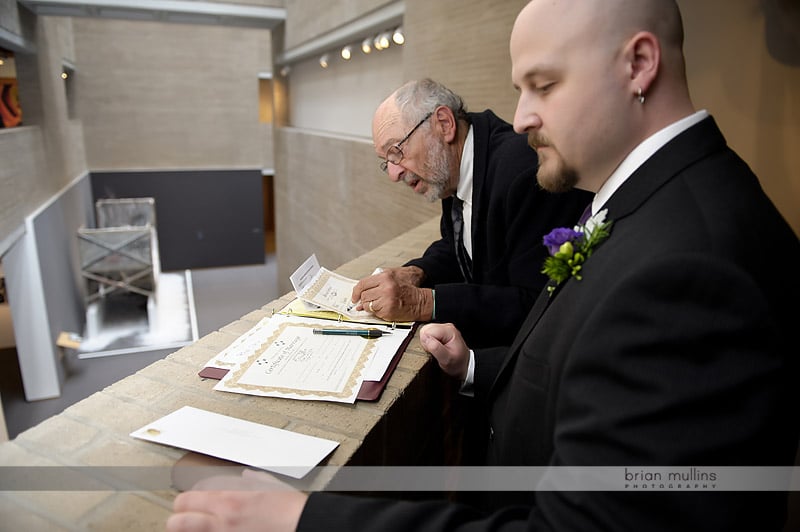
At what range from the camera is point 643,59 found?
32.4 inches

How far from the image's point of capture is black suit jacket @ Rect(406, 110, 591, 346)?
173 cm

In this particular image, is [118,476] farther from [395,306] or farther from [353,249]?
[353,249]

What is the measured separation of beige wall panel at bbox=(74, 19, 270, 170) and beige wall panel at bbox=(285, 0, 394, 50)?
4.72 meters

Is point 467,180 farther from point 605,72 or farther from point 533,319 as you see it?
point 605,72

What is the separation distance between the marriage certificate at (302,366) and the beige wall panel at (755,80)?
77.2 inches

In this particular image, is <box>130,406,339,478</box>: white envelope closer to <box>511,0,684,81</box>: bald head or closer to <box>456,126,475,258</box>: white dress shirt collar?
<box>511,0,684,81</box>: bald head

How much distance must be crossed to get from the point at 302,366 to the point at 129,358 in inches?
386

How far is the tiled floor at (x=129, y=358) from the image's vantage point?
300 inches

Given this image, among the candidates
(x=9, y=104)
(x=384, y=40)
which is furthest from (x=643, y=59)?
(x=9, y=104)

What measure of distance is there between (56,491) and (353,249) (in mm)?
6414

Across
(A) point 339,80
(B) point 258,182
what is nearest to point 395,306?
(A) point 339,80

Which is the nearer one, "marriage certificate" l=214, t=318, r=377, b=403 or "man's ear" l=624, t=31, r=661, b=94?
"man's ear" l=624, t=31, r=661, b=94

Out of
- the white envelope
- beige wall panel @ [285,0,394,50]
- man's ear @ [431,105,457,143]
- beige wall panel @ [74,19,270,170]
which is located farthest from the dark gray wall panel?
the white envelope

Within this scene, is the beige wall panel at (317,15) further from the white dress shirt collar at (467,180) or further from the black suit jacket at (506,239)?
the black suit jacket at (506,239)
